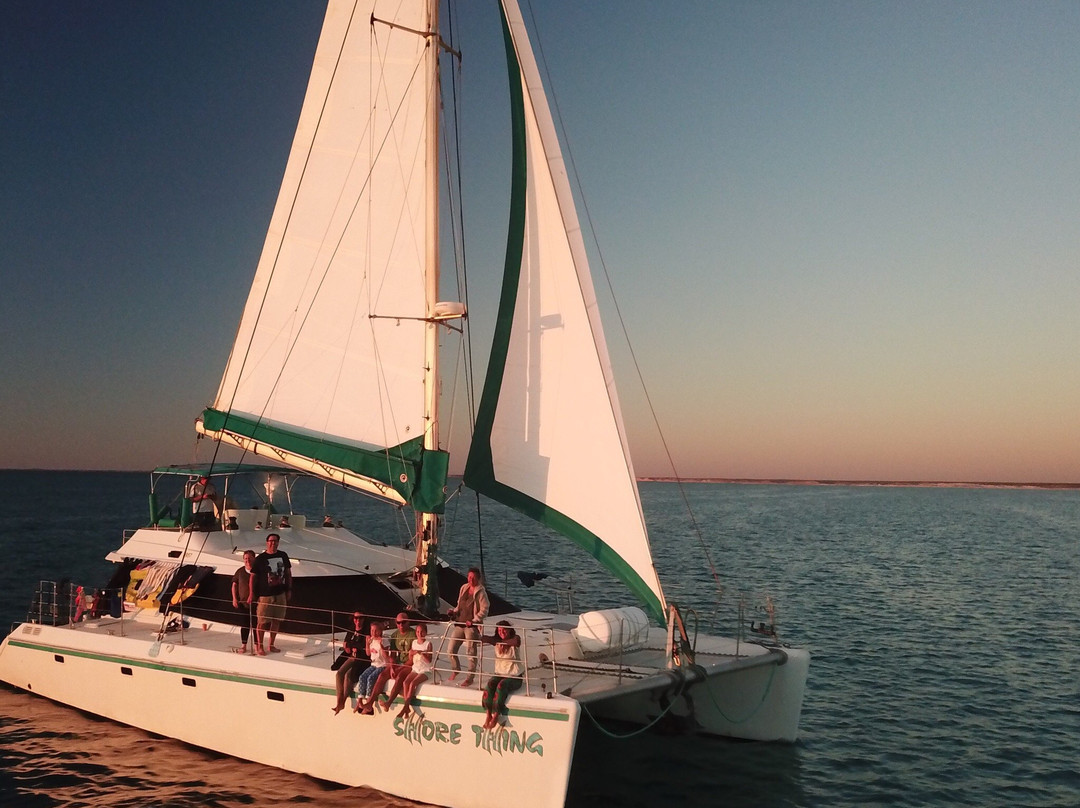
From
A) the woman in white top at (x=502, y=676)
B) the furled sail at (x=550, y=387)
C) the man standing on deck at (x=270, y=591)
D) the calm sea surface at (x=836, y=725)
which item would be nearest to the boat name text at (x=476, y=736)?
the woman in white top at (x=502, y=676)

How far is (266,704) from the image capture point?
10.8 m

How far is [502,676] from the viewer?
9.31 m

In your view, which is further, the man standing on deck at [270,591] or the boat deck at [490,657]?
the man standing on deck at [270,591]

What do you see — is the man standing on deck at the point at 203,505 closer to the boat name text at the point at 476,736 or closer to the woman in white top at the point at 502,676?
the boat name text at the point at 476,736

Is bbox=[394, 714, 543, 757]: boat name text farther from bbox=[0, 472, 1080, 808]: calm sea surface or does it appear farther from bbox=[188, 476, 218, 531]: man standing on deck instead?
bbox=[188, 476, 218, 531]: man standing on deck

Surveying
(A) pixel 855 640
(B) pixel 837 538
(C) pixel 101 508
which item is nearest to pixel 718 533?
(B) pixel 837 538

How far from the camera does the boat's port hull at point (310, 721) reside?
8.89 m

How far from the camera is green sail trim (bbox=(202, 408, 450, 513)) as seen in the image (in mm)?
12641

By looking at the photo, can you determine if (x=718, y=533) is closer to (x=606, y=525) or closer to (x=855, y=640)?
(x=855, y=640)

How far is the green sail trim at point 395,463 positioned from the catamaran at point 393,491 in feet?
A: 0.12

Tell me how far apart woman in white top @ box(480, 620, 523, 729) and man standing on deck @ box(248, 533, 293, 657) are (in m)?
3.38

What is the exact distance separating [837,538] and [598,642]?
156 feet

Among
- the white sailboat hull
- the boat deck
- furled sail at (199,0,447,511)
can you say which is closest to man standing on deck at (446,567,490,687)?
the boat deck

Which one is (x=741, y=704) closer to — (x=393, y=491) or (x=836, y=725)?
(x=836, y=725)
